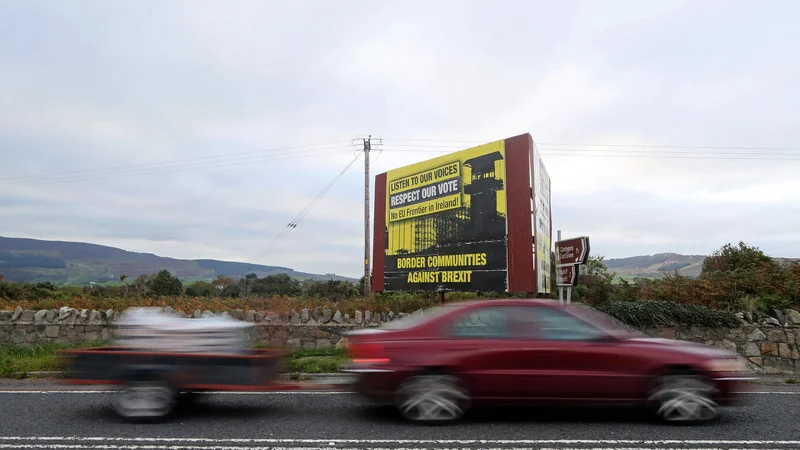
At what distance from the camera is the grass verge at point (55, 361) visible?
10.2 meters

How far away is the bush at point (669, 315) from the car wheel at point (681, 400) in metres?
6.59

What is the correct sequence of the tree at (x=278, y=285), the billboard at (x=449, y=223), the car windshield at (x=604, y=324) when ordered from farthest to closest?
the tree at (x=278, y=285), the billboard at (x=449, y=223), the car windshield at (x=604, y=324)

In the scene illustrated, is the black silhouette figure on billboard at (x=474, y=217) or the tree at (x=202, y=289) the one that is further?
the tree at (x=202, y=289)

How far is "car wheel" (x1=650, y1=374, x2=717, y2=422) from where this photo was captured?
20.2ft

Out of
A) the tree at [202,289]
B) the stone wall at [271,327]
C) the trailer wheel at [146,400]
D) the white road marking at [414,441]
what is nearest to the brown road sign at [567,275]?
the stone wall at [271,327]

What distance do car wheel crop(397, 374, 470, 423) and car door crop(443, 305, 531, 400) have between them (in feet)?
0.53

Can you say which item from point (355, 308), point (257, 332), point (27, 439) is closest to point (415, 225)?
point (355, 308)

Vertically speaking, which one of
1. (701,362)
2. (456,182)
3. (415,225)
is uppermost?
(456,182)

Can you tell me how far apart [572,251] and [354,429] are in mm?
7111

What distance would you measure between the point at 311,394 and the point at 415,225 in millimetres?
7491

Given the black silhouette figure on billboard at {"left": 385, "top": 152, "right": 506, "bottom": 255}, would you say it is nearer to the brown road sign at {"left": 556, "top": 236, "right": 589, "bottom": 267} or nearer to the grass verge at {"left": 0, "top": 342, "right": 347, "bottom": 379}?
the brown road sign at {"left": 556, "top": 236, "right": 589, "bottom": 267}

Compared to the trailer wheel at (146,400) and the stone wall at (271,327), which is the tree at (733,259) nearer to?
the stone wall at (271,327)

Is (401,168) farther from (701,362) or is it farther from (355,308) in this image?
(701,362)

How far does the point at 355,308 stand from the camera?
45.1 feet
